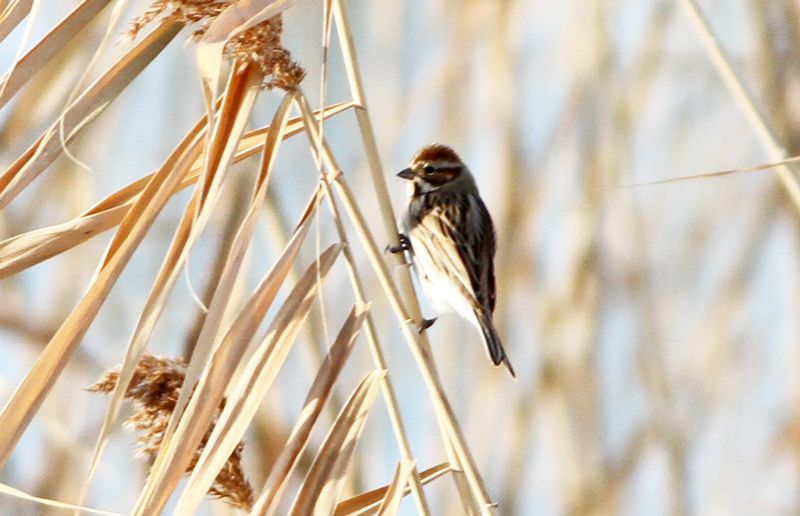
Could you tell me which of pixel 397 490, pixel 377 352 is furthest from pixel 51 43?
pixel 397 490

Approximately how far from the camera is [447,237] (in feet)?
8.78

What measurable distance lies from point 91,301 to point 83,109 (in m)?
0.25

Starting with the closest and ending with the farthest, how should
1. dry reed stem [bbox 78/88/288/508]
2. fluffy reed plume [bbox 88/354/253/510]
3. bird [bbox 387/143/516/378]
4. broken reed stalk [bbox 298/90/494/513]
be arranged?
dry reed stem [bbox 78/88/288/508] → fluffy reed plume [bbox 88/354/253/510] → broken reed stalk [bbox 298/90/494/513] → bird [bbox 387/143/516/378]

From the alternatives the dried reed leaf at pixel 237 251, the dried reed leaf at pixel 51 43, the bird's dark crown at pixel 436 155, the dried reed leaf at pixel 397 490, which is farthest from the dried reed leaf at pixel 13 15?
the bird's dark crown at pixel 436 155

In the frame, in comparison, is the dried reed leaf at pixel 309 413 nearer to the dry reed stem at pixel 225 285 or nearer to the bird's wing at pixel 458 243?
the dry reed stem at pixel 225 285

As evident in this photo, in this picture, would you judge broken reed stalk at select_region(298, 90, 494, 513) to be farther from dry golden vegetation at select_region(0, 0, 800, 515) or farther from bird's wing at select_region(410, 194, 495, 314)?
bird's wing at select_region(410, 194, 495, 314)

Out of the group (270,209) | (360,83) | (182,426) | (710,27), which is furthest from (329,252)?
(270,209)

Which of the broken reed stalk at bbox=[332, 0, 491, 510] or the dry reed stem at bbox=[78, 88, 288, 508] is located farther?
the broken reed stalk at bbox=[332, 0, 491, 510]

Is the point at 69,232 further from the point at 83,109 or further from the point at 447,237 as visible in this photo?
the point at 447,237

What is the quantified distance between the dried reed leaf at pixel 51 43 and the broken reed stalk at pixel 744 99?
3.25 ft

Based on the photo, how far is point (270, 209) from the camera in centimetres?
267

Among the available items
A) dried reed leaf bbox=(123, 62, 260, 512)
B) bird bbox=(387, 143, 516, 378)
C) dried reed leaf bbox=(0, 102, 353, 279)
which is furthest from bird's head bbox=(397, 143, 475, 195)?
dried reed leaf bbox=(123, 62, 260, 512)

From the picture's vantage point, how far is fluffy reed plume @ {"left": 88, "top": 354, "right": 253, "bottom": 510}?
136cm

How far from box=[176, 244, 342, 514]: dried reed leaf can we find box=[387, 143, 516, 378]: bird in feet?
3.51
